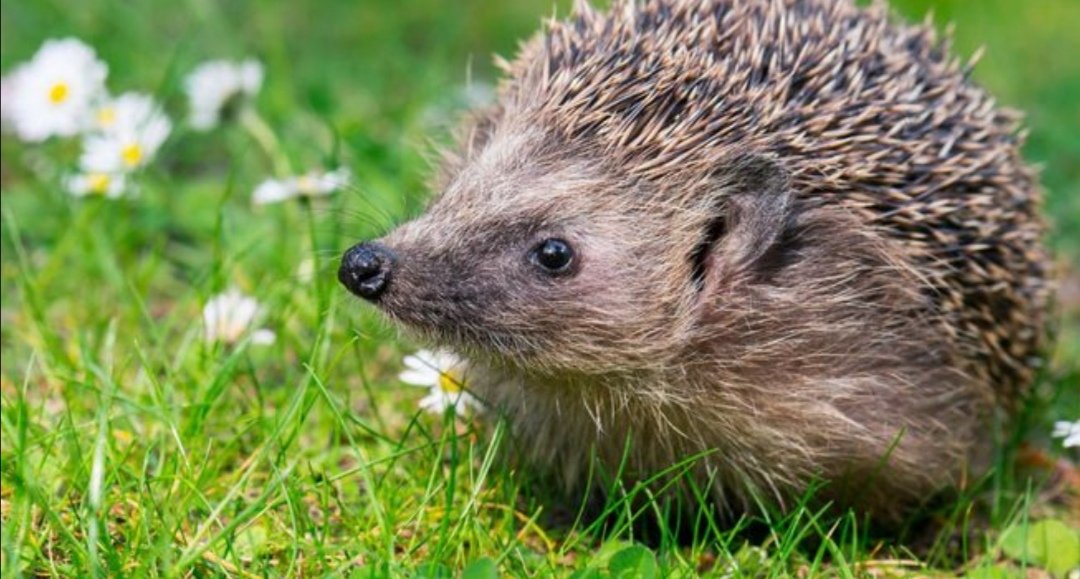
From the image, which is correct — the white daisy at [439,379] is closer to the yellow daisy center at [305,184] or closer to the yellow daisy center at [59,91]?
the yellow daisy center at [305,184]

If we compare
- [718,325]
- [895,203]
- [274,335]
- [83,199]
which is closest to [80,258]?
[83,199]

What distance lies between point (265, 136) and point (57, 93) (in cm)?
76

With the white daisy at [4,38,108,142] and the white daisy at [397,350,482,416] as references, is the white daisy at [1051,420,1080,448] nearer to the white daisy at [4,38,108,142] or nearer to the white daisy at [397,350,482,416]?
the white daisy at [397,350,482,416]

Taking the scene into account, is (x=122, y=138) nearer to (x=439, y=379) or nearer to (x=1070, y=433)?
(x=439, y=379)

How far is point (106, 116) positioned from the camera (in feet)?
18.7

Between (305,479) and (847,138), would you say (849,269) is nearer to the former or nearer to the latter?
(847,138)

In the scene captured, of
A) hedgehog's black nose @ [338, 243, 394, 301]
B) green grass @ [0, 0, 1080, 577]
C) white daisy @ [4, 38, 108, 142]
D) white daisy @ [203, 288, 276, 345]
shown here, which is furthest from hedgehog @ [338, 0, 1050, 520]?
white daisy @ [4, 38, 108, 142]

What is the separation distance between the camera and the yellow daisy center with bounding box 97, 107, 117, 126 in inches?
224

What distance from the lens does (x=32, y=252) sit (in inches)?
224

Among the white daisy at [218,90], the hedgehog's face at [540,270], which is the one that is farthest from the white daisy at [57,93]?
the hedgehog's face at [540,270]

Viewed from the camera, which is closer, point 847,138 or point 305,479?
point 305,479

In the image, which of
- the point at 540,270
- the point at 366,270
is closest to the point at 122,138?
the point at 366,270

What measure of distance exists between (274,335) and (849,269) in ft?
5.60

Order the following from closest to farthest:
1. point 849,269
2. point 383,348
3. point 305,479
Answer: point 305,479 → point 849,269 → point 383,348
